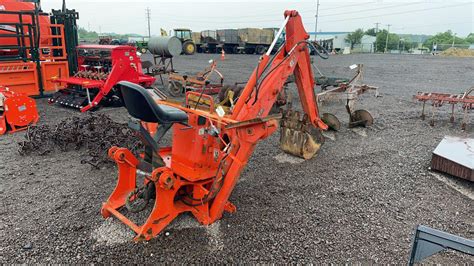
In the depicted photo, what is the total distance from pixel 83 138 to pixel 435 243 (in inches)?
216

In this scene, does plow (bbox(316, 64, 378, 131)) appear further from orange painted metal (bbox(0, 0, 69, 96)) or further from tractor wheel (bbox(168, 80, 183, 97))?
orange painted metal (bbox(0, 0, 69, 96))

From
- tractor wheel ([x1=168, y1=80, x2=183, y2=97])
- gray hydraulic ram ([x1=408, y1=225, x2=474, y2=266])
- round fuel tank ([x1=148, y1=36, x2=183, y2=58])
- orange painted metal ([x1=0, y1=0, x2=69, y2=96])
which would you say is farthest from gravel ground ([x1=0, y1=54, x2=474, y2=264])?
round fuel tank ([x1=148, y1=36, x2=183, y2=58])

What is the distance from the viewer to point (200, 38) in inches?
1612

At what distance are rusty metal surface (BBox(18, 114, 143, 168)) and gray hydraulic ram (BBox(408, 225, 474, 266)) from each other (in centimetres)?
440

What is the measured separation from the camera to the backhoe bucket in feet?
18.4

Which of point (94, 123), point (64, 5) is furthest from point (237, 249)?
point (64, 5)

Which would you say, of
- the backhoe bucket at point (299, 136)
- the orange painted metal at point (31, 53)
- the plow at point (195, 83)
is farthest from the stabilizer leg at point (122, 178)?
the plow at point (195, 83)

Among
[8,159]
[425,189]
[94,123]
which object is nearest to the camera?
[425,189]

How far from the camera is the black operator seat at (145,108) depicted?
9.71 feet

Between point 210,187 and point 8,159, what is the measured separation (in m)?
3.69

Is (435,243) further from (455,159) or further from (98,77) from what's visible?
(98,77)

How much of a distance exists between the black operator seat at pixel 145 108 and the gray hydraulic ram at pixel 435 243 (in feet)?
6.86

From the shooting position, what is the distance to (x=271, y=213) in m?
3.89

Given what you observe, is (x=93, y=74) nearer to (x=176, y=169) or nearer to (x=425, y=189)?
(x=176, y=169)
